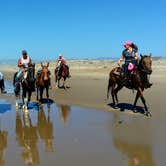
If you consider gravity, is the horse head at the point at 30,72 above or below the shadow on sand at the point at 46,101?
above

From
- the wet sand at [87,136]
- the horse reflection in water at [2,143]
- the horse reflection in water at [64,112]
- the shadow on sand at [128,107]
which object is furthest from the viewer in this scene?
the shadow on sand at [128,107]

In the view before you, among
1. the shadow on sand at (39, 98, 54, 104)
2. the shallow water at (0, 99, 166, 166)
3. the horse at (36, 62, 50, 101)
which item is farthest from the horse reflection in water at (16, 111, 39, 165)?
the shadow on sand at (39, 98, 54, 104)

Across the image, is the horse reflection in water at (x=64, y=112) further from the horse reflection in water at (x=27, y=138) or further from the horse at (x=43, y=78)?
the horse at (x=43, y=78)

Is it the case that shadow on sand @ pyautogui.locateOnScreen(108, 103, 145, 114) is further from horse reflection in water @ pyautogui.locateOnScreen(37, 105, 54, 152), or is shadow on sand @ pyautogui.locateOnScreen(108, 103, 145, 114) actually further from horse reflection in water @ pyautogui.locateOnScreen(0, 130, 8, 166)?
horse reflection in water @ pyautogui.locateOnScreen(0, 130, 8, 166)

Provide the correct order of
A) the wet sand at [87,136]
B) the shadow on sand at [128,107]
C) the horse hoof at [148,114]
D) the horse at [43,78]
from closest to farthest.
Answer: the wet sand at [87,136] → the horse hoof at [148,114] → the shadow on sand at [128,107] → the horse at [43,78]

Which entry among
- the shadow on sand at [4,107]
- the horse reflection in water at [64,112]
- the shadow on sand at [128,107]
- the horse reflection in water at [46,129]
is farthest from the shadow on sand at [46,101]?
the shadow on sand at [128,107]

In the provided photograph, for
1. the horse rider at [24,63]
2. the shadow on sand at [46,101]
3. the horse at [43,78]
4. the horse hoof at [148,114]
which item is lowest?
the shadow on sand at [46,101]

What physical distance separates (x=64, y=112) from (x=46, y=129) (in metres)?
3.44

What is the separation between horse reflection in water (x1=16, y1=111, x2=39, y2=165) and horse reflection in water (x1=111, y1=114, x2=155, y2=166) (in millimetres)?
1941

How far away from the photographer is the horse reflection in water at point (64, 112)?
1364cm

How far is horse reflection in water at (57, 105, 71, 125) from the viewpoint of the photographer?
44.8 ft

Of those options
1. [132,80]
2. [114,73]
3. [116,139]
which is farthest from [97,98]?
[116,139]

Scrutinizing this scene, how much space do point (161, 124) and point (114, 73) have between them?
416 cm

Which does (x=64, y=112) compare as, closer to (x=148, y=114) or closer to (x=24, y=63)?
(x=24, y=63)
